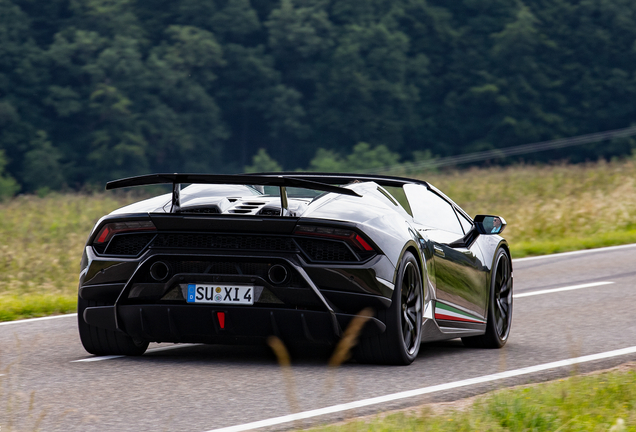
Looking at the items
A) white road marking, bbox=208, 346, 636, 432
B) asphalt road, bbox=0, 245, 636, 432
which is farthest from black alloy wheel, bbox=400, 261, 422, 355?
white road marking, bbox=208, 346, 636, 432

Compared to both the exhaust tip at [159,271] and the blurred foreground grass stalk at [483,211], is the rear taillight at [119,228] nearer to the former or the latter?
the exhaust tip at [159,271]

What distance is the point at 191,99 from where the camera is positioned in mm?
61094

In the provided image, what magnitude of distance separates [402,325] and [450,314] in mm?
843

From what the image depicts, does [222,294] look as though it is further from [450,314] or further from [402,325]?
[450,314]

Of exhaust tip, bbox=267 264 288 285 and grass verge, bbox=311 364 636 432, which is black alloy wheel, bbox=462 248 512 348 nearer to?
grass verge, bbox=311 364 636 432

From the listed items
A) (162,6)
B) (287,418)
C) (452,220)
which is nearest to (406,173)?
(162,6)

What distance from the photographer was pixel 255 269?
236 inches

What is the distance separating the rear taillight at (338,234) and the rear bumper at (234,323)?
0.42m

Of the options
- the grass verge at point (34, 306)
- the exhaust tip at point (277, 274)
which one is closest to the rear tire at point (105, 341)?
the exhaust tip at point (277, 274)

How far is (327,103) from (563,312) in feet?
186

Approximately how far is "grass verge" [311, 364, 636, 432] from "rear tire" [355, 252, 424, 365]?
837mm

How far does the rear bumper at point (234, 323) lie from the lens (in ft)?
19.7

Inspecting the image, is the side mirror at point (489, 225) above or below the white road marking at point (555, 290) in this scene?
above

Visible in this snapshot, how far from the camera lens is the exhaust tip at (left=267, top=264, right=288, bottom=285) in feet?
19.6
